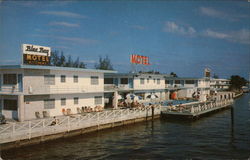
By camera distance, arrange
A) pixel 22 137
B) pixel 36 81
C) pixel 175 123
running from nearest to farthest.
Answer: pixel 22 137 → pixel 36 81 → pixel 175 123

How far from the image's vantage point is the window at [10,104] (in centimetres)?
2902

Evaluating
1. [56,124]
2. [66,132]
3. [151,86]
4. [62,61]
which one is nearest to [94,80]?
[66,132]

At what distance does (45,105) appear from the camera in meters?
30.8

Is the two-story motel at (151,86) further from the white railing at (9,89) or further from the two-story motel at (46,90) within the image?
the white railing at (9,89)

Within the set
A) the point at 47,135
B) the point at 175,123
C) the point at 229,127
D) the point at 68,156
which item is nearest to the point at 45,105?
the point at 47,135

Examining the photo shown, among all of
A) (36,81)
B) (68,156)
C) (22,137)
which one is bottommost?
(68,156)

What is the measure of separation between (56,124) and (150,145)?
979 centimetres

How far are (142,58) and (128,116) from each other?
21.0m

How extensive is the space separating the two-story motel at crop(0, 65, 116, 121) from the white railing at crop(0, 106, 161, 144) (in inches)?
121

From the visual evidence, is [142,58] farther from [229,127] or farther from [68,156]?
[68,156]

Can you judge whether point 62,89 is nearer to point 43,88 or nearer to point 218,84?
point 43,88

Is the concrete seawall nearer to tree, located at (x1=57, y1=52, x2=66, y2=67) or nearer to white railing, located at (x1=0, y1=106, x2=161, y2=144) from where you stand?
white railing, located at (x1=0, y1=106, x2=161, y2=144)

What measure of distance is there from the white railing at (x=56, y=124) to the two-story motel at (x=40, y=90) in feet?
10.1

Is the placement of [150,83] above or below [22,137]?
above
